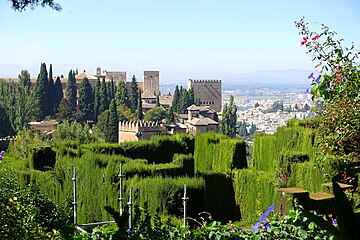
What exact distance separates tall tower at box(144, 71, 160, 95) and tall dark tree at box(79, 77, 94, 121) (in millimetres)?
29797

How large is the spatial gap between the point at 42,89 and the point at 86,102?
5.55 meters

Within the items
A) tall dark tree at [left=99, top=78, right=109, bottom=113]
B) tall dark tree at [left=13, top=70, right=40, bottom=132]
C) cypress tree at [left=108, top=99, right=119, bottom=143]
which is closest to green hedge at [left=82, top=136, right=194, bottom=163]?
cypress tree at [left=108, top=99, right=119, bottom=143]

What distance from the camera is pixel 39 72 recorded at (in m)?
58.8

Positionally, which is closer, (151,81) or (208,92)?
(208,92)

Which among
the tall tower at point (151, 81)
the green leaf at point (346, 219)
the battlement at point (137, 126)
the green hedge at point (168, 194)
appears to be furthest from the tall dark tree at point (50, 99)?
the green leaf at point (346, 219)

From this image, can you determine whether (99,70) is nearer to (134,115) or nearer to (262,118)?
(134,115)

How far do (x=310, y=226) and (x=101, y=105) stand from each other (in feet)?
193

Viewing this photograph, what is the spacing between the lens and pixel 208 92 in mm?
89250

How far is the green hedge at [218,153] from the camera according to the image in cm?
1284

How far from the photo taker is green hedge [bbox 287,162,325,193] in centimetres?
902

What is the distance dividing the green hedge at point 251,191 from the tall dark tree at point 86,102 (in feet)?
167

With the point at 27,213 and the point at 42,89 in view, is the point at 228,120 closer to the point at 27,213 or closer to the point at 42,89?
the point at 42,89

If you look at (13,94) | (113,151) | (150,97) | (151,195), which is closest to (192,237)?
(151,195)

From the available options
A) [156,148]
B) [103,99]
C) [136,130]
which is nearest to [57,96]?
[103,99]
